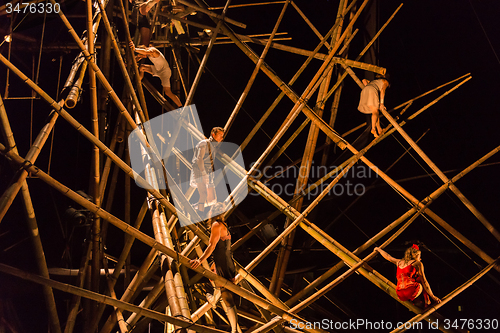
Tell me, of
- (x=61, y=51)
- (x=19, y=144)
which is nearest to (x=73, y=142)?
(x=19, y=144)

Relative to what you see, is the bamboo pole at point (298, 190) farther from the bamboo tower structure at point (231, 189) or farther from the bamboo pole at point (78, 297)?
the bamboo pole at point (78, 297)

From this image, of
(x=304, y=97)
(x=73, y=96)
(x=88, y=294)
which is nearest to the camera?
(x=88, y=294)

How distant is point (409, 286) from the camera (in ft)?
17.9

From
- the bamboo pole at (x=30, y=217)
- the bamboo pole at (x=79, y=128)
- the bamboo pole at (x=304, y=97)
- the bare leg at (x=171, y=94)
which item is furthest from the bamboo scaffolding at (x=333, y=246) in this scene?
the bamboo pole at (x=30, y=217)

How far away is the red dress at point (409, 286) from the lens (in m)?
5.40

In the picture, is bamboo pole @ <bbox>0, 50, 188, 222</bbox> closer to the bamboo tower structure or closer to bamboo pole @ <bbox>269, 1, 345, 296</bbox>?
the bamboo tower structure

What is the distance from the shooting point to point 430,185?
31.4ft

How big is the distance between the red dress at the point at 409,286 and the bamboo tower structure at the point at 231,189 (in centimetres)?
13

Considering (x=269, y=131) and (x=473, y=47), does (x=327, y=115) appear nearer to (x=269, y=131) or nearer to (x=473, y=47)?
(x=269, y=131)

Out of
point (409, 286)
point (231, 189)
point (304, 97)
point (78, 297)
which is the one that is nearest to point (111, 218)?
point (78, 297)

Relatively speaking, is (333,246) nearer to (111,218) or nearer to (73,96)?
(111,218)

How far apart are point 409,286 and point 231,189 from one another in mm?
4148

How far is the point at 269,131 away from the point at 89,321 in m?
6.06

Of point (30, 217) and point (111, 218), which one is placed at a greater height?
point (111, 218)
